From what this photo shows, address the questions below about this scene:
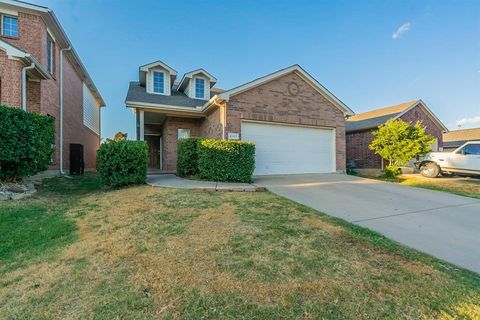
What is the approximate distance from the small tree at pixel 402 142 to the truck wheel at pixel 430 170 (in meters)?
0.73

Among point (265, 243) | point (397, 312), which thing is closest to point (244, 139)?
point (265, 243)

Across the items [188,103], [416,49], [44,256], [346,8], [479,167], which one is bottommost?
[44,256]

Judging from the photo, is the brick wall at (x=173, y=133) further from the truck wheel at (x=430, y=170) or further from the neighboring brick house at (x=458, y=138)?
the neighboring brick house at (x=458, y=138)

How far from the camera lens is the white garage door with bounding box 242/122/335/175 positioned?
10.5 m

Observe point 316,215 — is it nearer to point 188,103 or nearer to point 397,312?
point 397,312

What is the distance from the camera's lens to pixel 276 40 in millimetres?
13594

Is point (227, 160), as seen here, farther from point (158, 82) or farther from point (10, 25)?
point (10, 25)

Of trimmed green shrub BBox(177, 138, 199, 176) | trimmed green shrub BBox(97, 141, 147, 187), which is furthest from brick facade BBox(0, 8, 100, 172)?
trimmed green shrub BBox(177, 138, 199, 176)

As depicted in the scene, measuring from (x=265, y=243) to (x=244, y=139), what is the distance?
728 cm

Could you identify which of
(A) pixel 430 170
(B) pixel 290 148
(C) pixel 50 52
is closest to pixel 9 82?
(C) pixel 50 52

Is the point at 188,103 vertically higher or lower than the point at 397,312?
higher

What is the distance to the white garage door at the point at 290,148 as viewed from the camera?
34.5ft

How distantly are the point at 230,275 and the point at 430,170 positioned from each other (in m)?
13.3

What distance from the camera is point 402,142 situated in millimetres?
11492
